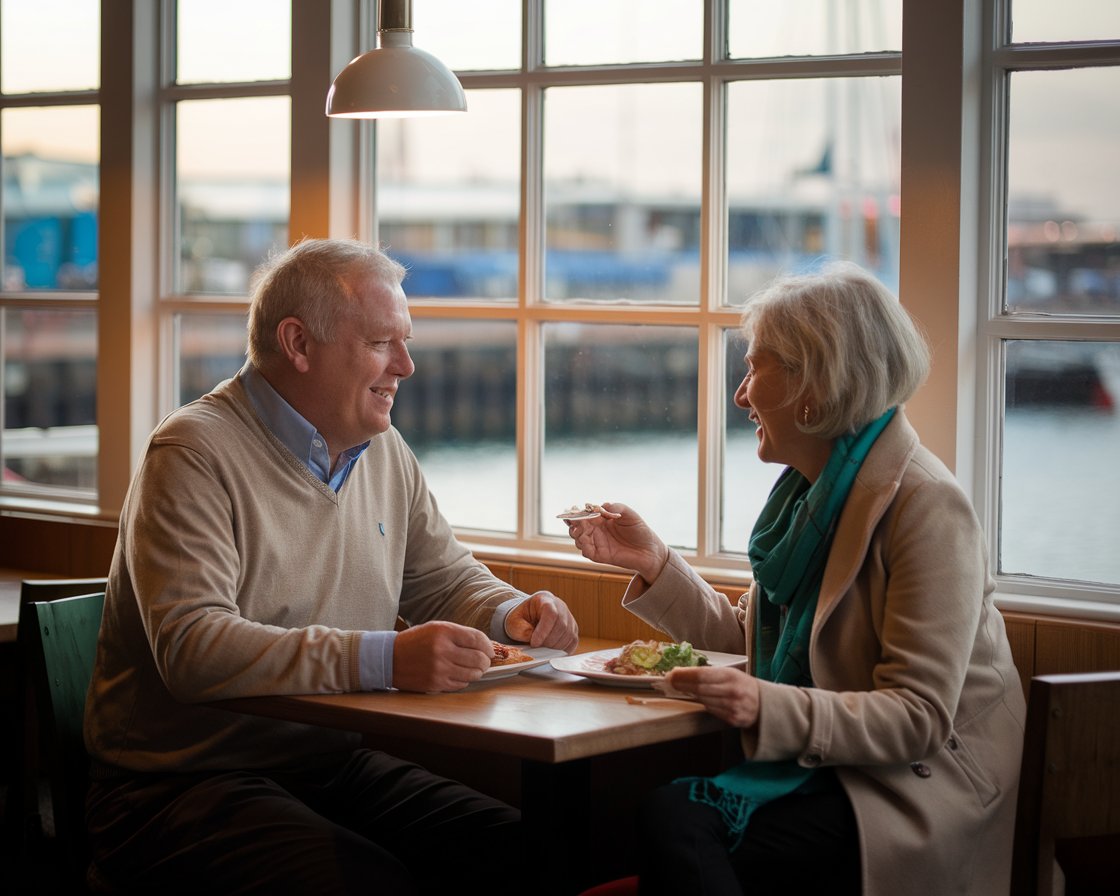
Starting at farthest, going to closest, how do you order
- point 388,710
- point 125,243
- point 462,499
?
1. point 125,243
2. point 462,499
3. point 388,710

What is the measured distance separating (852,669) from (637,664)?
36 cm

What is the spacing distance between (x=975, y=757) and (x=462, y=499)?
1.77 metres

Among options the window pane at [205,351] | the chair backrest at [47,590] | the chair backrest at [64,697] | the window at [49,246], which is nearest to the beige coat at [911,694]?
the chair backrest at [64,697]

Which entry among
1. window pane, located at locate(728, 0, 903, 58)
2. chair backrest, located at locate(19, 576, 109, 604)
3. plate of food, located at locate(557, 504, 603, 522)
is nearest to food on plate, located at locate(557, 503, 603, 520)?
plate of food, located at locate(557, 504, 603, 522)

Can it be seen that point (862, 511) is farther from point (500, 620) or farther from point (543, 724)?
point (500, 620)

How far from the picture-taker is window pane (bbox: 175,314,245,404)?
400 centimetres

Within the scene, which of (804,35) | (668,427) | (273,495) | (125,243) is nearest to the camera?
(273,495)

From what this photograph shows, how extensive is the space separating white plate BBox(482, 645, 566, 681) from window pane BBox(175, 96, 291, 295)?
1.72 m

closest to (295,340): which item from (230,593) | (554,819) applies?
(230,593)

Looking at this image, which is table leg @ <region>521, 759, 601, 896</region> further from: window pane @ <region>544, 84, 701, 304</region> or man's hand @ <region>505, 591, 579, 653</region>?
window pane @ <region>544, 84, 701, 304</region>

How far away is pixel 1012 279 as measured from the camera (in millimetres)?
2947

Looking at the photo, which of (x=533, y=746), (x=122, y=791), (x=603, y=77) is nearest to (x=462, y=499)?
(x=603, y=77)

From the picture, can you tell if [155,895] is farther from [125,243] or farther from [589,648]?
[125,243]

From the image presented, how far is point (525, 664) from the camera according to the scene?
7.85 ft
